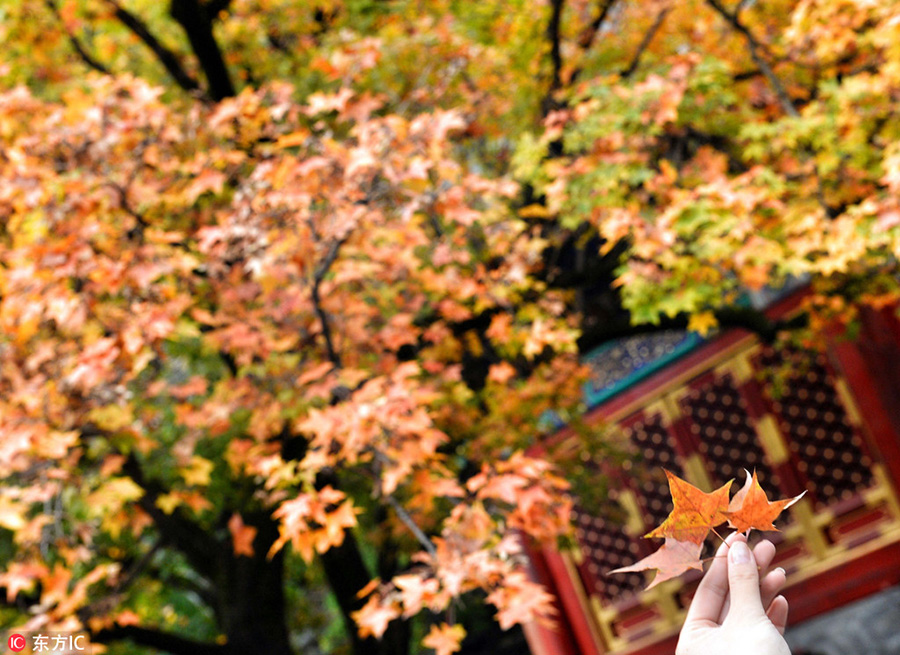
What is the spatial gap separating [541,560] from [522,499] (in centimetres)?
516

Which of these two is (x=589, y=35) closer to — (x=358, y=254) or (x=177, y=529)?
(x=358, y=254)

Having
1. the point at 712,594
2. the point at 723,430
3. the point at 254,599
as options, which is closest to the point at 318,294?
the point at 254,599

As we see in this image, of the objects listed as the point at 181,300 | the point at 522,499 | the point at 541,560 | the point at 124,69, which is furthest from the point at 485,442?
the point at 124,69

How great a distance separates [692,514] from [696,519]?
0.03ft

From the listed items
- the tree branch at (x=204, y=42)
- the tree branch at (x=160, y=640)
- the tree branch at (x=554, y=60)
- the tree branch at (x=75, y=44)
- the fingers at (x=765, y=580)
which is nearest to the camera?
the fingers at (x=765, y=580)

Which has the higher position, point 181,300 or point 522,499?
point 181,300

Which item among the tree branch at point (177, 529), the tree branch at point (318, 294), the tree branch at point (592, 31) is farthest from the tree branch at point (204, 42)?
the tree branch at point (592, 31)

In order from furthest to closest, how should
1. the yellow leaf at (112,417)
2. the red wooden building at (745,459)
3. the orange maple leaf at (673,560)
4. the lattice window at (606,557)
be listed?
the lattice window at (606,557) < the red wooden building at (745,459) < the yellow leaf at (112,417) < the orange maple leaf at (673,560)

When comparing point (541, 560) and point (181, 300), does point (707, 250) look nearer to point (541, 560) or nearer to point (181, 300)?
point (181, 300)

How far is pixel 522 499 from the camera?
368 centimetres

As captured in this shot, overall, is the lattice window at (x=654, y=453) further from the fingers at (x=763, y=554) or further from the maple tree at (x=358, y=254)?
the fingers at (x=763, y=554)

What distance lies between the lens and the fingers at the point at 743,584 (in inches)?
46.0

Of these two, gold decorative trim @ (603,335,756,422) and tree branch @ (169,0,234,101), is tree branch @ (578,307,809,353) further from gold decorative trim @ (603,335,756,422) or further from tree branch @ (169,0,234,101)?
tree branch @ (169,0,234,101)

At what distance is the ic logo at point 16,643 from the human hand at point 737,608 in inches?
156
